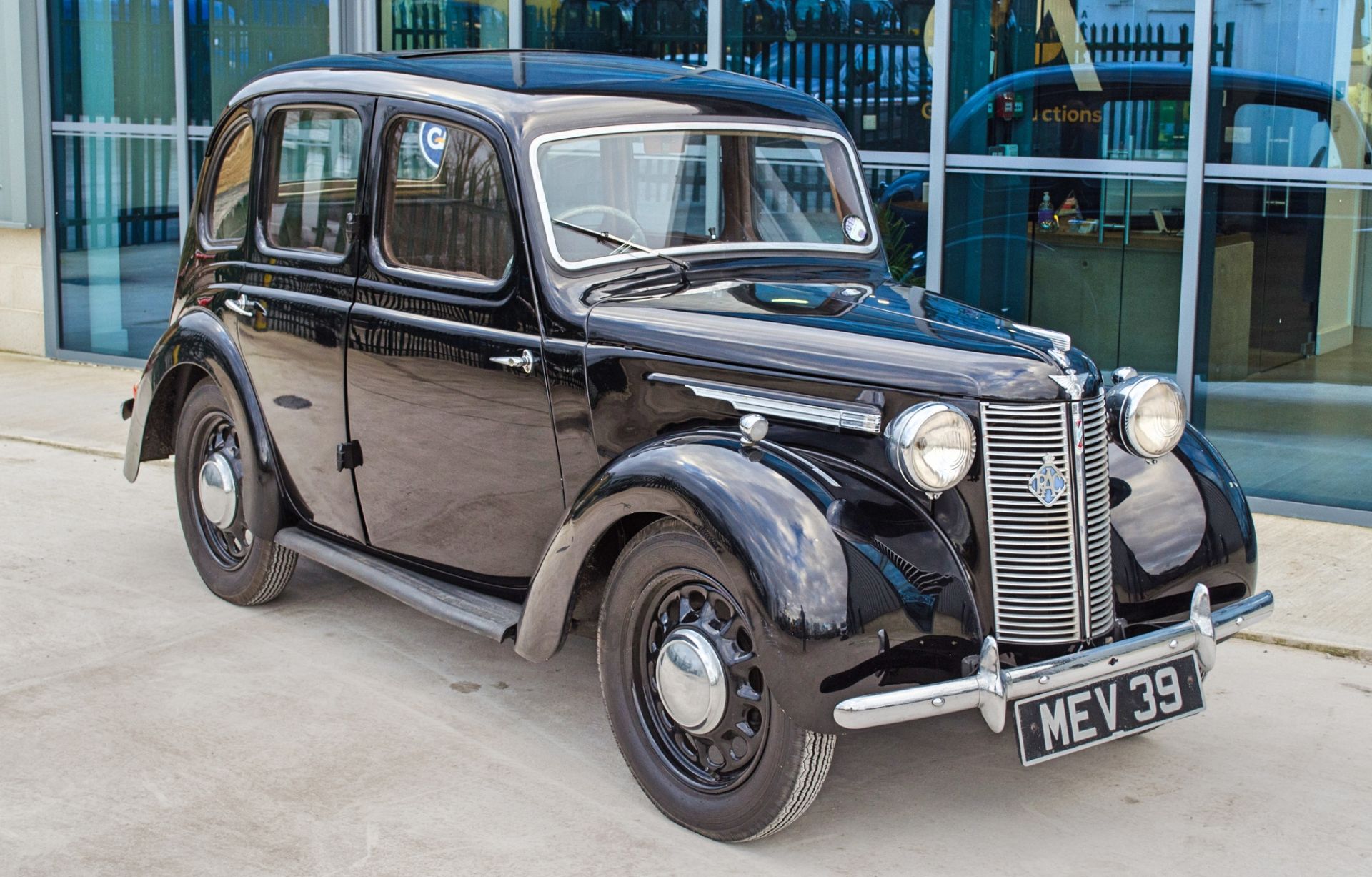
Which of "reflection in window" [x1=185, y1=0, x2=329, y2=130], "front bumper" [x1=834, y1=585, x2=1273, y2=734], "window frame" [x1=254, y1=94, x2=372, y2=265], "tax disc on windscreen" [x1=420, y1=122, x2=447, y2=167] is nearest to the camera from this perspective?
"front bumper" [x1=834, y1=585, x2=1273, y2=734]

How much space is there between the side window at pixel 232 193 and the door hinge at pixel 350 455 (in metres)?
0.99

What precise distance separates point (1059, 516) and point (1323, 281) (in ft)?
12.2

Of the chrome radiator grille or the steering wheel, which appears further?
the steering wheel

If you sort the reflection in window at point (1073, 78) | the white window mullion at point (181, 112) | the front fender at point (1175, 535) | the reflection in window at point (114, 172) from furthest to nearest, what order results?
1. the reflection in window at point (114, 172)
2. the white window mullion at point (181, 112)
3. the reflection in window at point (1073, 78)
4. the front fender at point (1175, 535)

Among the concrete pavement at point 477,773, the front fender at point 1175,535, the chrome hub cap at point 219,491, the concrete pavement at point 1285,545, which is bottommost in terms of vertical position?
the concrete pavement at point 477,773

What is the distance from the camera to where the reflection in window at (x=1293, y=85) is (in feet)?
20.7

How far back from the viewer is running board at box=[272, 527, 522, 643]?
4211 millimetres

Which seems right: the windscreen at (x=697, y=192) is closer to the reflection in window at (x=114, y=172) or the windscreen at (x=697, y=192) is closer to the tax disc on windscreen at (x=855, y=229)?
the tax disc on windscreen at (x=855, y=229)

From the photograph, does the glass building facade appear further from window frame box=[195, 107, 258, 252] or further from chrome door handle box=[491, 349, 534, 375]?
chrome door handle box=[491, 349, 534, 375]

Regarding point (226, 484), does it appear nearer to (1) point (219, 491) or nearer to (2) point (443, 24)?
(1) point (219, 491)

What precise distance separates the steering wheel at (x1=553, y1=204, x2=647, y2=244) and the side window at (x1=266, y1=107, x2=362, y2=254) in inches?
35.1

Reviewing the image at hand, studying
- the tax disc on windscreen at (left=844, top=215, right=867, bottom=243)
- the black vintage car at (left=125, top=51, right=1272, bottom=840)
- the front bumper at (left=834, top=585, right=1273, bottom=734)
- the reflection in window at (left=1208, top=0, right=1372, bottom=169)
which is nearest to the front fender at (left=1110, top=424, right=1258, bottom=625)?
the black vintage car at (left=125, top=51, right=1272, bottom=840)

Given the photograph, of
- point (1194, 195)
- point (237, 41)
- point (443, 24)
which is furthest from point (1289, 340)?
point (237, 41)

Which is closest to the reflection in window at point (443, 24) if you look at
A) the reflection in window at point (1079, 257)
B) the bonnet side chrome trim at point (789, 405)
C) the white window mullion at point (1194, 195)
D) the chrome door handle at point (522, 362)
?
the reflection in window at point (1079, 257)
